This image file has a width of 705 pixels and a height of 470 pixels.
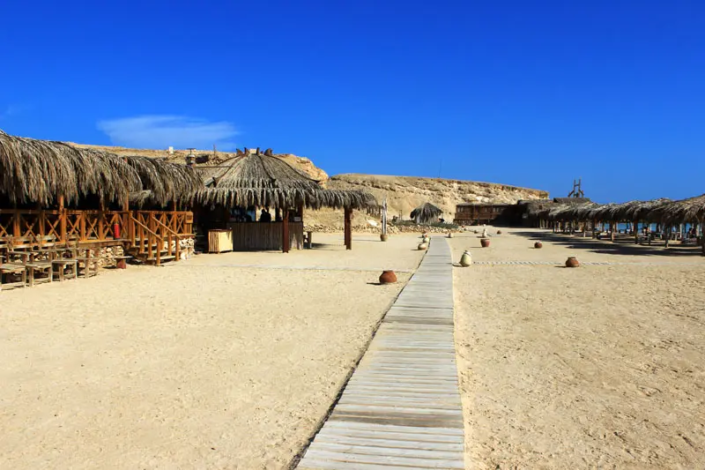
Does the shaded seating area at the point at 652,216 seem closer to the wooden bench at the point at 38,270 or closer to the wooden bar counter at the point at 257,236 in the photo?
the wooden bar counter at the point at 257,236

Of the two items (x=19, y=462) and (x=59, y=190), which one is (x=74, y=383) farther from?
(x=59, y=190)

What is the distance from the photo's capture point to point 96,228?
42.4 feet

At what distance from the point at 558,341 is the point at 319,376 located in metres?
3.00

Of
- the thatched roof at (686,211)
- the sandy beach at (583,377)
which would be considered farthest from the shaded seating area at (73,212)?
the thatched roof at (686,211)

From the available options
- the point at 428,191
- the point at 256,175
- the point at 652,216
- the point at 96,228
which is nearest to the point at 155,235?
the point at 96,228

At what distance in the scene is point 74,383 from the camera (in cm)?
431

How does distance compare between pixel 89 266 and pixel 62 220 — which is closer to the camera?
pixel 62 220

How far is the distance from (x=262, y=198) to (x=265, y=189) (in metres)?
0.35

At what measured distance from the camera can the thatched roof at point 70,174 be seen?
9469mm

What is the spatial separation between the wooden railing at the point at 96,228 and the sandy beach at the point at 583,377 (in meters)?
8.41

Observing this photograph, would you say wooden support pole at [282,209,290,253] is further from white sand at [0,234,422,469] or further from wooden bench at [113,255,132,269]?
white sand at [0,234,422,469]

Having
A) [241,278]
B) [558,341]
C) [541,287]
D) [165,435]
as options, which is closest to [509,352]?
[558,341]

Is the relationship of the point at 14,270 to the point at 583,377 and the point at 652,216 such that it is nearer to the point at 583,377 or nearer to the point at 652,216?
the point at 583,377

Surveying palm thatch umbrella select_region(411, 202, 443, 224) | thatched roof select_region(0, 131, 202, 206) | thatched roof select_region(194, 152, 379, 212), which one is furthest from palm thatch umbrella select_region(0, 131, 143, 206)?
palm thatch umbrella select_region(411, 202, 443, 224)
